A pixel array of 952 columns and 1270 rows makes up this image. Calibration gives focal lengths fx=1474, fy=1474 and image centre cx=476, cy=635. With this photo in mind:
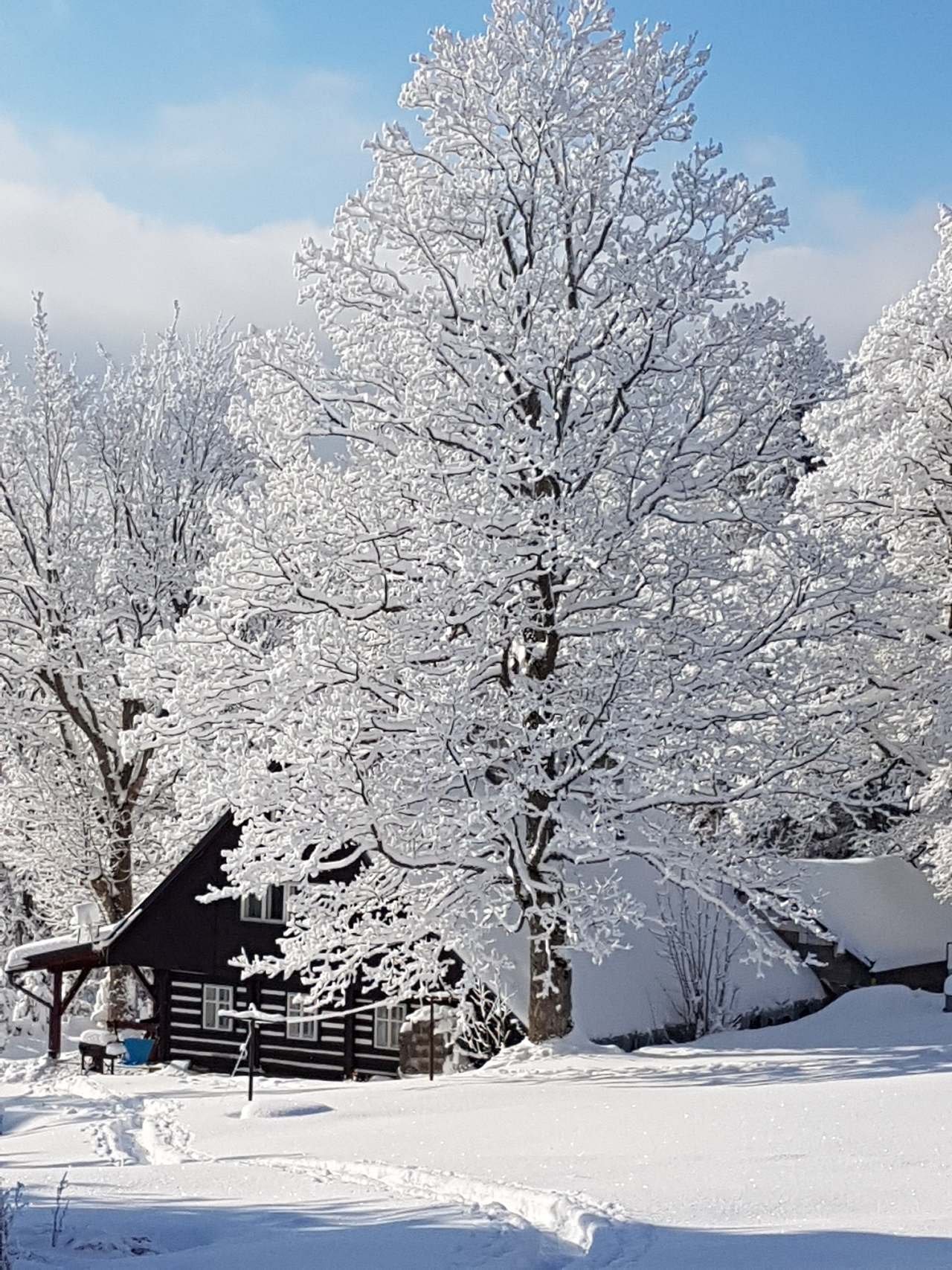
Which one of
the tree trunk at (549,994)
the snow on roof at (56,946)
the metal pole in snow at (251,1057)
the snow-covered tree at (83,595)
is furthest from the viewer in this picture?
the snow-covered tree at (83,595)

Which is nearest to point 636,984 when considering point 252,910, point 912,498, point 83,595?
point 252,910

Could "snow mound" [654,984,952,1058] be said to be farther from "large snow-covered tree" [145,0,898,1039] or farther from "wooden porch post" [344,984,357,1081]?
"wooden porch post" [344,984,357,1081]

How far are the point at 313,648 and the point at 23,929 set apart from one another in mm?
24587

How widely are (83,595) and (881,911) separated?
16.7 meters

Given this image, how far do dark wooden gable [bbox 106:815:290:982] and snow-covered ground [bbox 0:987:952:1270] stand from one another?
5.09m

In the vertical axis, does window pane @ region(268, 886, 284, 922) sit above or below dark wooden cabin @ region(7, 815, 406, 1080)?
above

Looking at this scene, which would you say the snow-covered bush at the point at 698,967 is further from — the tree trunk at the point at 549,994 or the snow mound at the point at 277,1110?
the snow mound at the point at 277,1110

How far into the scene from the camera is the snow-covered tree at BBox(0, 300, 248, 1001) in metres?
29.0

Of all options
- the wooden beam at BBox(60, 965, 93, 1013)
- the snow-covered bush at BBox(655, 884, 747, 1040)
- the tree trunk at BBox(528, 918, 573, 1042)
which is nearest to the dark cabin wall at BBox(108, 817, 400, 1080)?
the wooden beam at BBox(60, 965, 93, 1013)

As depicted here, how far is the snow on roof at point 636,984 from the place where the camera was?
2066 centimetres

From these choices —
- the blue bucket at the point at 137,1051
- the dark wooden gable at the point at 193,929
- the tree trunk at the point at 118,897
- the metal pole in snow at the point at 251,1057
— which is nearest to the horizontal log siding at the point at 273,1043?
the dark wooden gable at the point at 193,929

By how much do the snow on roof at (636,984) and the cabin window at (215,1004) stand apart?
22.0 feet

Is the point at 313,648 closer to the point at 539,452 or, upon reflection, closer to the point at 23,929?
the point at 539,452

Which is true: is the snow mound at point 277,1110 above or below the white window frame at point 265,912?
below
